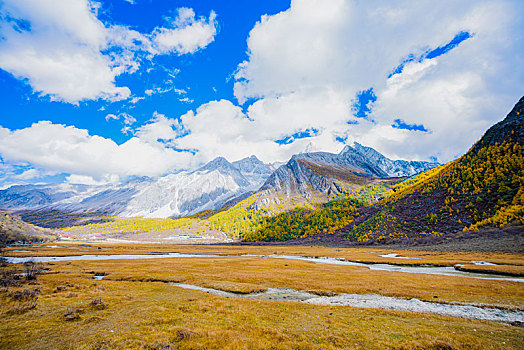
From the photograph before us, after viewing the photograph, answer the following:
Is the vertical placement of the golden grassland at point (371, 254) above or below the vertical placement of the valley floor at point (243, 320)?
below

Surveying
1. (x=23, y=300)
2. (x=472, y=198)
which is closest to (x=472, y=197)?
(x=472, y=198)

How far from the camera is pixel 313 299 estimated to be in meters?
33.3

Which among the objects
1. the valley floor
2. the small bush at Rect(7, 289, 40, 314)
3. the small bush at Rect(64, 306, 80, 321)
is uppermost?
the small bush at Rect(7, 289, 40, 314)

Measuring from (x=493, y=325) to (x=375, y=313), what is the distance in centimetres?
1012

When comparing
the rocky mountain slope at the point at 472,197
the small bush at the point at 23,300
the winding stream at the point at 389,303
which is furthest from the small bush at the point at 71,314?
the rocky mountain slope at the point at 472,197

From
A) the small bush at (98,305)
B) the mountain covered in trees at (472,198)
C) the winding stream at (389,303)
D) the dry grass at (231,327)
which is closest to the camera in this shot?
the dry grass at (231,327)

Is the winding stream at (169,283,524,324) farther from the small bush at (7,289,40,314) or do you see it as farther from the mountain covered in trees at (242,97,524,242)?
the mountain covered in trees at (242,97,524,242)

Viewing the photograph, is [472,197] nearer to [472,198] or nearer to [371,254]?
[472,198]

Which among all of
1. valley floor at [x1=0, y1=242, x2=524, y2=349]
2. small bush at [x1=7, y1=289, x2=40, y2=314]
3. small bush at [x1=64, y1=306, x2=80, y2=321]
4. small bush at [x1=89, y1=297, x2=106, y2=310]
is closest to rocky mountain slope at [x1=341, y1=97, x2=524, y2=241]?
valley floor at [x1=0, y1=242, x2=524, y2=349]

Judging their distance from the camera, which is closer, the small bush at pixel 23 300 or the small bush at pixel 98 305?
the small bush at pixel 23 300

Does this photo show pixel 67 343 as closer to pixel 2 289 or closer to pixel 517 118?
pixel 2 289

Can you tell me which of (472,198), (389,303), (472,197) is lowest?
(389,303)

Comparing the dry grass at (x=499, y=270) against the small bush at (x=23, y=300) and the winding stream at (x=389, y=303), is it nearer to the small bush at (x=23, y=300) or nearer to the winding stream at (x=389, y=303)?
the winding stream at (x=389, y=303)

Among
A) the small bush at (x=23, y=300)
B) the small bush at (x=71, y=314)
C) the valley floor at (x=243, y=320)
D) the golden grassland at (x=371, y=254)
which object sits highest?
the small bush at (x=23, y=300)
